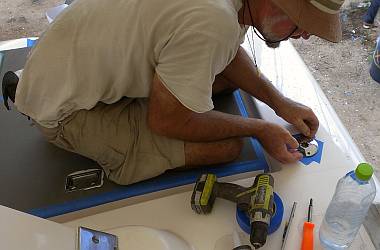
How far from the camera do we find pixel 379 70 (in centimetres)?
212

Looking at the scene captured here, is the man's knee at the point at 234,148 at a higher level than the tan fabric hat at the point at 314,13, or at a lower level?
lower

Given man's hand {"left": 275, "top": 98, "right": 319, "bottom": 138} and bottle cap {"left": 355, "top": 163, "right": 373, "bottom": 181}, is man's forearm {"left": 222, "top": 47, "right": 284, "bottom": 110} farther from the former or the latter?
bottle cap {"left": 355, "top": 163, "right": 373, "bottom": 181}

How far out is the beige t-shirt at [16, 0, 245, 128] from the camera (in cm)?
96

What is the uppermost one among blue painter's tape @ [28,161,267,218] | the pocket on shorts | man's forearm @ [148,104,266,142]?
man's forearm @ [148,104,266,142]

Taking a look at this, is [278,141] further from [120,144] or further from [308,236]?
[120,144]

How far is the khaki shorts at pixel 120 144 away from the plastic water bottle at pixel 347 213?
416mm

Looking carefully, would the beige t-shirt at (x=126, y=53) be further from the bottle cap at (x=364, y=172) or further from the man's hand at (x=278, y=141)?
the bottle cap at (x=364, y=172)

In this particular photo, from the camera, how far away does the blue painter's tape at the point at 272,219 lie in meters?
1.07

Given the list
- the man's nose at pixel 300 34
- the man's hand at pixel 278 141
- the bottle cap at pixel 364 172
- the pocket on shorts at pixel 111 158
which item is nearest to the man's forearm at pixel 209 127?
the man's hand at pixel 278 141

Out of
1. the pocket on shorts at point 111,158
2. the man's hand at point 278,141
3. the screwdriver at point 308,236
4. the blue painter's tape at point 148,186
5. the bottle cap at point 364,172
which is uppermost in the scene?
the bottle cap at point 364,172

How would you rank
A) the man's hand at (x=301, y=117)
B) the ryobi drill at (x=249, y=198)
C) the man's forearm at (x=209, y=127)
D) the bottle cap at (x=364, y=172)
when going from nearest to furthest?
1. the bottle cap at (x=364, y=172)
2. the ryobi drill at (x=249, y=198)
3. the man's forearm at (x=209, y=127)
4. the man's hand at (x=301, y=117)

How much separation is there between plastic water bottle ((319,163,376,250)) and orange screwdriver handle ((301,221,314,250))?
1.1 inches

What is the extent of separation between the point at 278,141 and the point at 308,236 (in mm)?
273

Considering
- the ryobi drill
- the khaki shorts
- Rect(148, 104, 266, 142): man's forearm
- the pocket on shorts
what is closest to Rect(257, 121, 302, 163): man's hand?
Rect(148, 104, 266, 142): man's forearm
